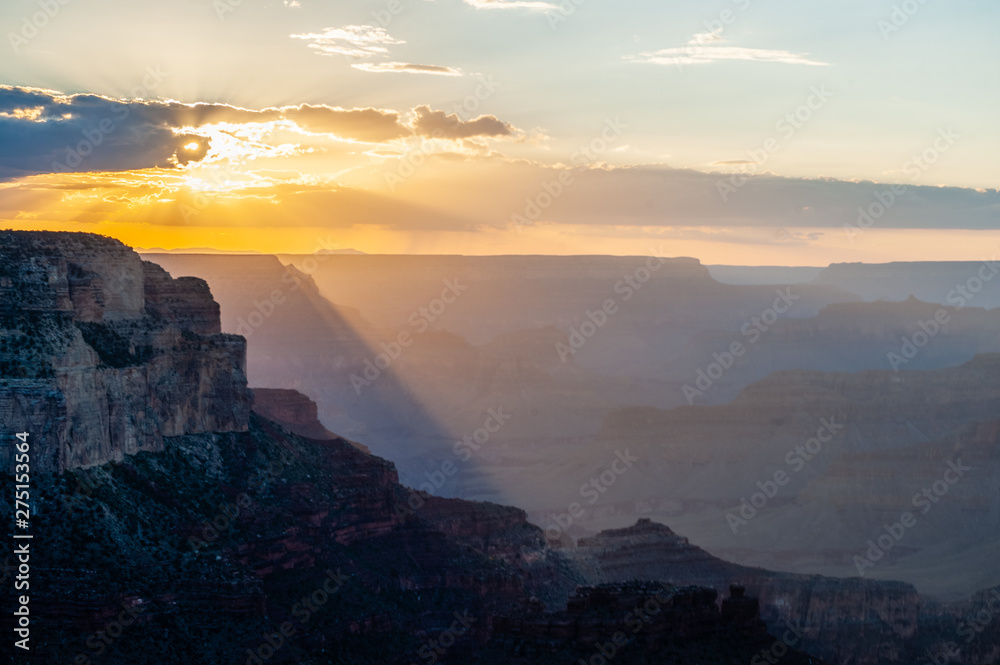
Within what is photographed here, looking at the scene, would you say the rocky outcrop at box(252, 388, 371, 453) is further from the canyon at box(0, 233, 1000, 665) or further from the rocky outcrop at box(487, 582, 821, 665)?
the rocky outcrop at box(487, 582, 821, 665)

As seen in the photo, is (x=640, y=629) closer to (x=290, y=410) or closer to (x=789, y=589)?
(x=789, y=589)

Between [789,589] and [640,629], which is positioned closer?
[640,629]

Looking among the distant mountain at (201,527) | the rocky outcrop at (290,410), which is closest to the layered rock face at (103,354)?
the distant mountain at (201,527)

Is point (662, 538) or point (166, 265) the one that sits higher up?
point (166, 265)

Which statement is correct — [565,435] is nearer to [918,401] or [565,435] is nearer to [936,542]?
[918,401]

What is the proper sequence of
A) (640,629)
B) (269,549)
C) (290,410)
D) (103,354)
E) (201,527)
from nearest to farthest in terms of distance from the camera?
(640,629) < (201,527) < (103,354) < (269,549) < (290,410)

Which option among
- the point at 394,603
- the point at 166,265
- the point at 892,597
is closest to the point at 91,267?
the point at 394,603

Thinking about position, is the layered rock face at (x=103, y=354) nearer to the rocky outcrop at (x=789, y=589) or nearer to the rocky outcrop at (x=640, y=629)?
the rocky outcrop at (x=640, y=629)

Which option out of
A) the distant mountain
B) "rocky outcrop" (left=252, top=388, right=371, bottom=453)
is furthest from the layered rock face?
"rocky outcrop" (left=252, top=388, right=371, bottom=453)

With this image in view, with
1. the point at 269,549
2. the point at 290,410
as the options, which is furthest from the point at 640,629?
the point at 290,410
